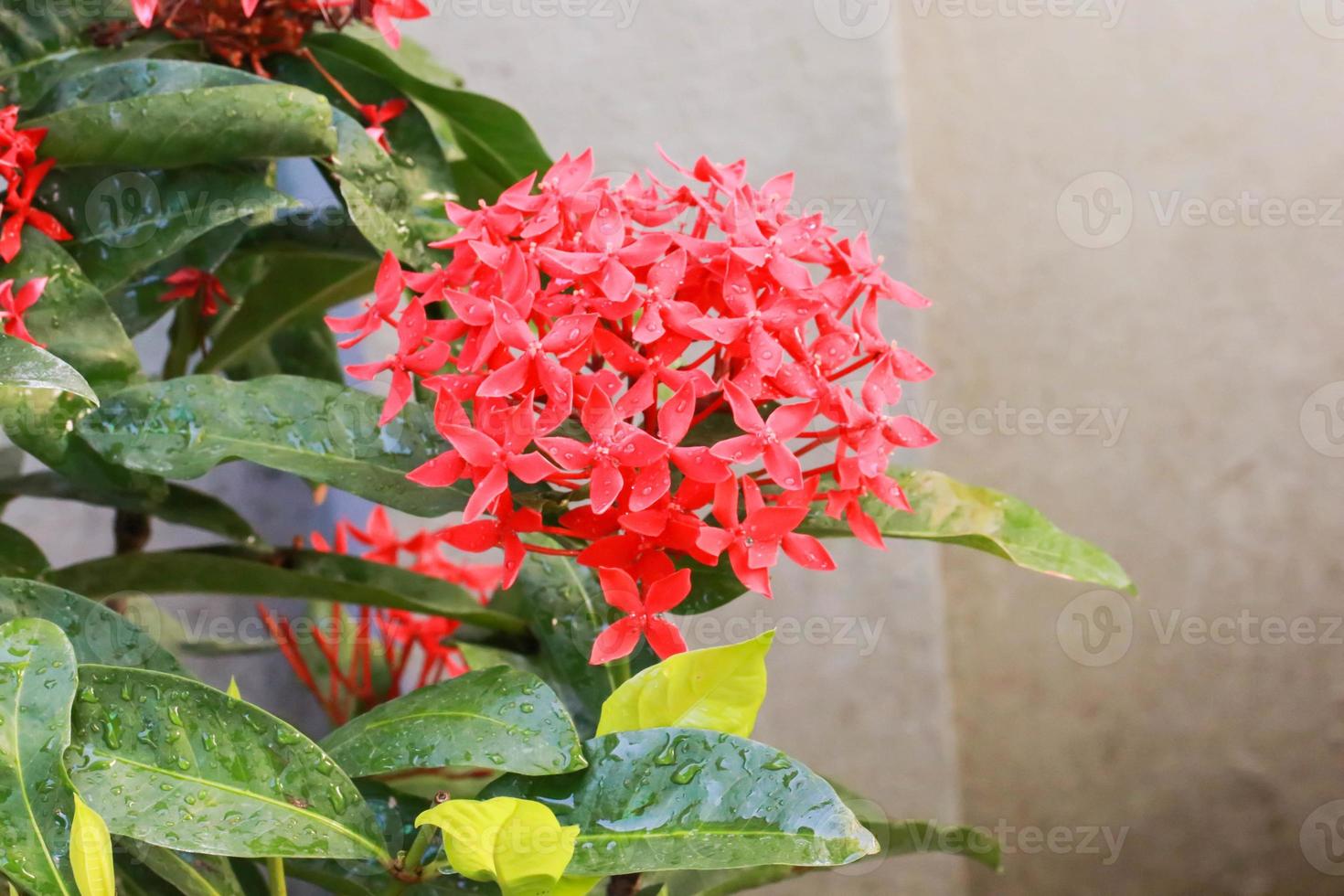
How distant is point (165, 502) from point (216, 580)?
0.22 ft

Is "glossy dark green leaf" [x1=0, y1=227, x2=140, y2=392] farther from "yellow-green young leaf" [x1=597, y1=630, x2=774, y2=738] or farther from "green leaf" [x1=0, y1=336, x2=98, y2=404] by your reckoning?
"yellow-green young leaf" [x1=597, y1=630, x2=774, y2=738]

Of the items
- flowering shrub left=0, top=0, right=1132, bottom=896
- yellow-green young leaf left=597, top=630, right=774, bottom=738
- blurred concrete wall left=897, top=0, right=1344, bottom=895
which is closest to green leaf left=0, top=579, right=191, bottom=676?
flowering shrub left=0, top=0, right=1132, bottom=896

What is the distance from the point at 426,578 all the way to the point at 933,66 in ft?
3.96

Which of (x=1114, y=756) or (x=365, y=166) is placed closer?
(x=365, y=166)

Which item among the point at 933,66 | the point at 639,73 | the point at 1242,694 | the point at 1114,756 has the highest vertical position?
the point at 933,66

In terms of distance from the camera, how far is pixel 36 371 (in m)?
0.39

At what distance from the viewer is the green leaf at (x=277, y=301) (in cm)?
76

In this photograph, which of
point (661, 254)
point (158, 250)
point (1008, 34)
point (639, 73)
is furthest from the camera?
point (1008, 34)

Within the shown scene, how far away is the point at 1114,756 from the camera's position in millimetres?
1599

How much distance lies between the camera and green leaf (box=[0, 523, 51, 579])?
579mm

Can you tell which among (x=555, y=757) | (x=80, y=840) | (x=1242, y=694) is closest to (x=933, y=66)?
(x=1242, y=694)

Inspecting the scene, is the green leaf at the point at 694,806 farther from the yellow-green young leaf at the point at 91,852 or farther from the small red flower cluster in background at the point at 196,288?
the small red flower cluster in background at the point at 196,288

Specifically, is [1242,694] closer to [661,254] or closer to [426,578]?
[426,578]

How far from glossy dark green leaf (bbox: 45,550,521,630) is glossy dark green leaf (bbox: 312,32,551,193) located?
280mm
